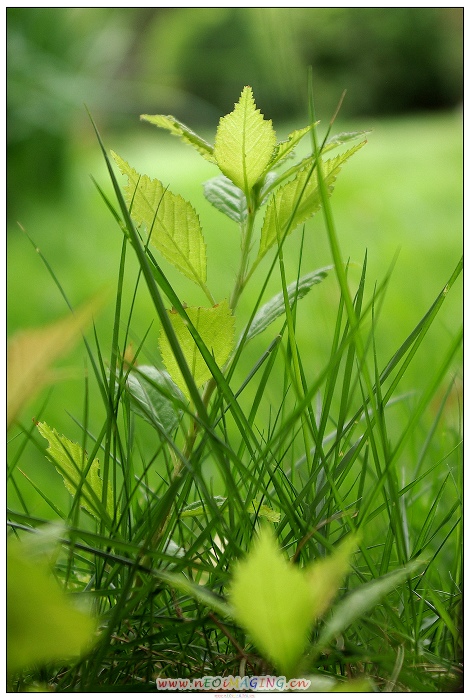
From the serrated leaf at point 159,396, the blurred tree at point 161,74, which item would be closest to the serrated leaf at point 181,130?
the serrated leaf at point 159,396

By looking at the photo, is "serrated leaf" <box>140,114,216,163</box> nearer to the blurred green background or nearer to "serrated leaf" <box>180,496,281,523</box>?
"serrated leaf" <box>180,496,281,523</box>

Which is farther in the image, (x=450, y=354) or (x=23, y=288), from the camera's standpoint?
(x=23, y=288)

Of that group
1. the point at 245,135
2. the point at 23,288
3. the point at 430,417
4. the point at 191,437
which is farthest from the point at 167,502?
the point at 23,288

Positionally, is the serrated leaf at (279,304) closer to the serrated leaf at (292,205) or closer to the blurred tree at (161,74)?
the serrated leaf at (292,205)

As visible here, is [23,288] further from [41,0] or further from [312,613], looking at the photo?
[312,613]

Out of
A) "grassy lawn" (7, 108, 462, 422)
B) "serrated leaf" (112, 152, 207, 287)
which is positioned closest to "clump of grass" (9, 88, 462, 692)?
"serrated leaf" (112, 152, 207, 287)
